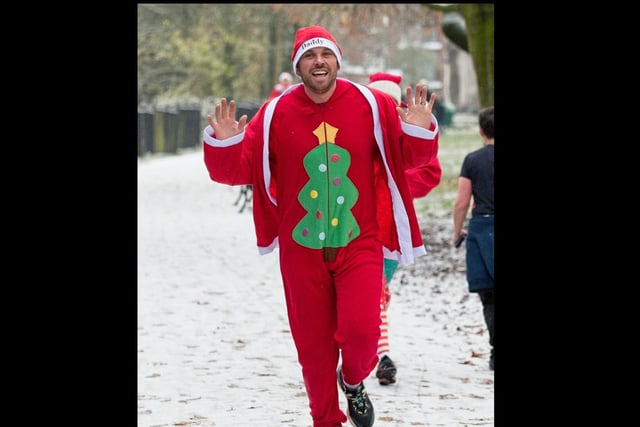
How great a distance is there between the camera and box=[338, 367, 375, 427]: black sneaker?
6969mm

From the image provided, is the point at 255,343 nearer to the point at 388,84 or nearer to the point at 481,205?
the point at 481,205

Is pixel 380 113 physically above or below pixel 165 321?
above

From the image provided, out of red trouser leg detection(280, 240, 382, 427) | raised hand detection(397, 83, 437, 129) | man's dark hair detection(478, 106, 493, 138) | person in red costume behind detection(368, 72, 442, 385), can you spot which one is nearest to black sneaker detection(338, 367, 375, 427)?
red trouser leg detection(280, 240, 382, 427)

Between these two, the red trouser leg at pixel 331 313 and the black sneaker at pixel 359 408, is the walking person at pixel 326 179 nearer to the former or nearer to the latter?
the red trouser leg at pixel 331 313

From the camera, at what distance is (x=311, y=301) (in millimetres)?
6762

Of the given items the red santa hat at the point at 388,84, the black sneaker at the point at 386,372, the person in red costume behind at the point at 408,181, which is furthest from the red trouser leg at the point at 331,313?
the red santa hat at the point at 388,84

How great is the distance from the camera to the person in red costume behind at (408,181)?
28.1 feet

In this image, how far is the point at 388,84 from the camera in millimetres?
8906

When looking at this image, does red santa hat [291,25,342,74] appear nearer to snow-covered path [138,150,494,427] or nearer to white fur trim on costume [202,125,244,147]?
white fur trim on costume [202,125,244,147]

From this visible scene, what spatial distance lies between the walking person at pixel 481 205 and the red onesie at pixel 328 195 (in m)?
1.99

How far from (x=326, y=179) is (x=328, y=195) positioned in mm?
86
